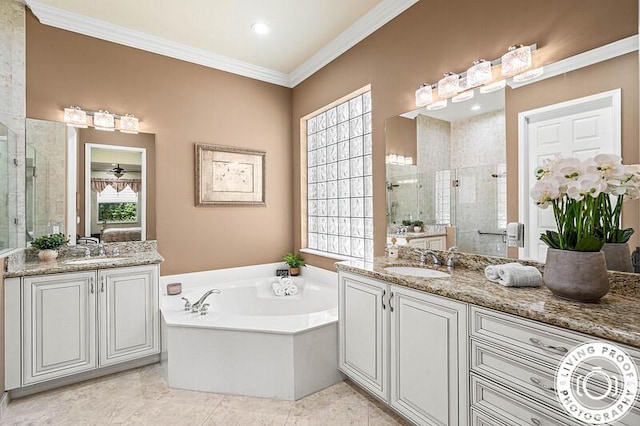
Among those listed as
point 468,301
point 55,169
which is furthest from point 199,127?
point 468,301

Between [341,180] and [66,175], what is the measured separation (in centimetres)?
250

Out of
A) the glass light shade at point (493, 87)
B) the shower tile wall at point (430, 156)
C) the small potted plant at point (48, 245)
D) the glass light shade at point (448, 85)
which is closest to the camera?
the glass light shade at point (493, 87)

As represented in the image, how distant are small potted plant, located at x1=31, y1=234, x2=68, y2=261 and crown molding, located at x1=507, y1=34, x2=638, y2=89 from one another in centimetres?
351

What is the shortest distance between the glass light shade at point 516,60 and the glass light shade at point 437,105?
1.33 feet

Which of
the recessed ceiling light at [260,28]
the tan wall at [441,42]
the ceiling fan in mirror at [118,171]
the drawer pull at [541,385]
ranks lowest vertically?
the drawer pull at [541,385]

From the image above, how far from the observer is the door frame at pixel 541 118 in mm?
1431

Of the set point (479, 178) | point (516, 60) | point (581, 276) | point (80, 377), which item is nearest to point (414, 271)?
point (479, 178)

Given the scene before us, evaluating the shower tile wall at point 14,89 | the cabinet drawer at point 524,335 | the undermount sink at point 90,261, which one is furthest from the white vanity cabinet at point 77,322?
the cabinet drawer at point 524,335

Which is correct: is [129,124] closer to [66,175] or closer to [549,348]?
[66,175]

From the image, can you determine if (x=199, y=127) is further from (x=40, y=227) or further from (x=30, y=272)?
(x=30, y=272)

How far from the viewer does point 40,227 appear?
8.58 ft

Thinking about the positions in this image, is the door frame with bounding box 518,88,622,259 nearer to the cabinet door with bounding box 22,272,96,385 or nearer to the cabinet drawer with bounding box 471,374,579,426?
the cabinet drawer with bounding box 471,374,579,426

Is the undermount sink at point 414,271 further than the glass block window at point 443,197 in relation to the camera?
No

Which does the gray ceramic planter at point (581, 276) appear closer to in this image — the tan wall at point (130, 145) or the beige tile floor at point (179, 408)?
the beige tile floor at point (179, 408)
